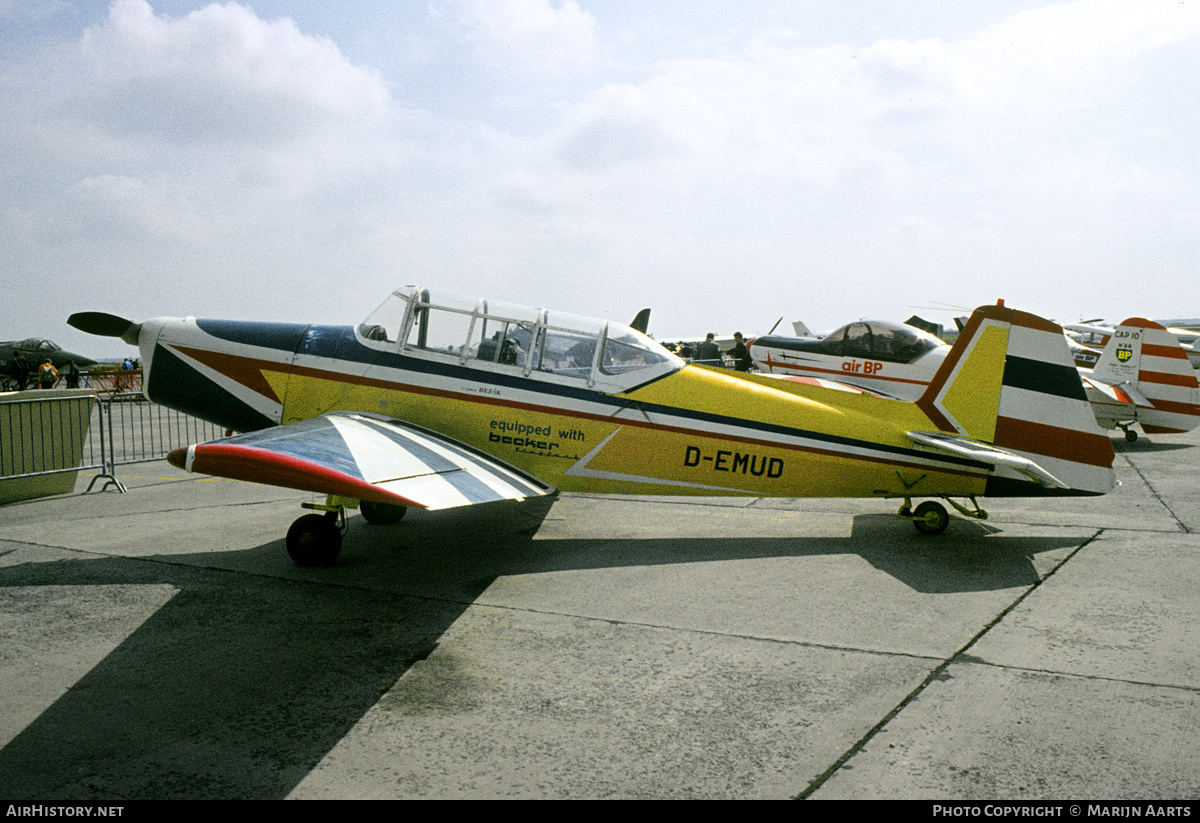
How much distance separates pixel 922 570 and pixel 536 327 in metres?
3.78

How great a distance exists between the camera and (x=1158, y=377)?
15008mm

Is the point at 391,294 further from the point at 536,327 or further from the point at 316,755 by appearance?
the point at 316,755

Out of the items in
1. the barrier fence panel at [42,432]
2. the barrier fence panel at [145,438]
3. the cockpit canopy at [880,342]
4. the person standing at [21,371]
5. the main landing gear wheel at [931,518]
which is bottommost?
the person standing at [21,371]

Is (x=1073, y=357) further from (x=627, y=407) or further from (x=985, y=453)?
(x=627, y=407)

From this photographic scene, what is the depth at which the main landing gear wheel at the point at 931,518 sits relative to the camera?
6977 millimetres

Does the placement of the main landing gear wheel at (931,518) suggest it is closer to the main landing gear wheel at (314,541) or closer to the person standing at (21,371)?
the main landing gear wheel at (314,541)

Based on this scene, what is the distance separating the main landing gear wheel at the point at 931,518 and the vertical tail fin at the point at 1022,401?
0.46 m

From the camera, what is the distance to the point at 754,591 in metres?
5.56

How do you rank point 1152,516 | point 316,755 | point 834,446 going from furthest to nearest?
point 1152,516
point 834,446
point 316,755

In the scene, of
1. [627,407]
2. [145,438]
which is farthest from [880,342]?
[145,438]

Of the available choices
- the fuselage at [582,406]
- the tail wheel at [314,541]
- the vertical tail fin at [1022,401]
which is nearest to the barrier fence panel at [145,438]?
the fuselage at [582,406]

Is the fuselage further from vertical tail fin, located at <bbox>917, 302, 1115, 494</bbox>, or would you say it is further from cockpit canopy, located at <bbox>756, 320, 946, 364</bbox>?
cockpit canopy, located at <bbox>756, 320, 946, 364</bbox>

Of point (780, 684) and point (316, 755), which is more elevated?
point (780, 684)
